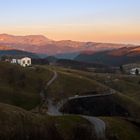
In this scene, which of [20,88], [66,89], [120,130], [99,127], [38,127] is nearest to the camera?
[38,127]

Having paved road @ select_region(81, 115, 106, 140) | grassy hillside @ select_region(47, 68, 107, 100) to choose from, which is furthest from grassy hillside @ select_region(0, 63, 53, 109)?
paved road @ select_region(81, 115, 106, 140)

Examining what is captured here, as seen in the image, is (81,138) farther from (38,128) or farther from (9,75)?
(9,75)

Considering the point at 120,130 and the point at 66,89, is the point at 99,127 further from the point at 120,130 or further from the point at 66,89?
the point at 66,89

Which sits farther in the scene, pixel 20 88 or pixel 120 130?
pixel 20 88

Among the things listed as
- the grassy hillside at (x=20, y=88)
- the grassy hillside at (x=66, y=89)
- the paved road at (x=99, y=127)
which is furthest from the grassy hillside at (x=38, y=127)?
the grassy hillside at (x=66, y=89)

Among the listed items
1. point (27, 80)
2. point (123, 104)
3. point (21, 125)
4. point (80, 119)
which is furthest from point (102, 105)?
point (21, 125)

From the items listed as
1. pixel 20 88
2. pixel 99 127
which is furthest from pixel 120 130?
pixel 20 88

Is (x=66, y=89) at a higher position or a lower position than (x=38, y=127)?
lower

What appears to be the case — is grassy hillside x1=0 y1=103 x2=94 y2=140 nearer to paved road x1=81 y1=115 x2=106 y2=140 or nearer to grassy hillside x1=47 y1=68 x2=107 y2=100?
paved road x1=81 y1=115 x2=106 y2=140
